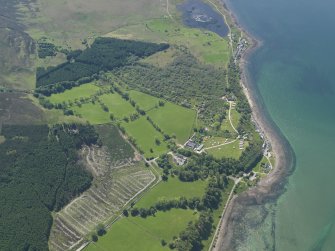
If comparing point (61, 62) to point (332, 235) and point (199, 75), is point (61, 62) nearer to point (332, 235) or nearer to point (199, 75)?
point (199, 75)

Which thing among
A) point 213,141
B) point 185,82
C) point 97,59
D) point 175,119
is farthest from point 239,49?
point 213,141

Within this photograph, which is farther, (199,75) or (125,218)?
(199,75)

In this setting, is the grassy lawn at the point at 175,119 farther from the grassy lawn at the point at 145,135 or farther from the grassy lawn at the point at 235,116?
the grassy lawn at the point at 235,116

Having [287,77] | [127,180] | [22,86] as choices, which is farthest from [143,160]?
[287,77]

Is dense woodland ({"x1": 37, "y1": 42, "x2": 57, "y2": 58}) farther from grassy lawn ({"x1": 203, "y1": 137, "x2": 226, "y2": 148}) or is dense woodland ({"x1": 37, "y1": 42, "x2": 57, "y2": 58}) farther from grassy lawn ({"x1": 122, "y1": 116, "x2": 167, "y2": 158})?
grassy lawn ({"x1": 203, "y1": 137, "x2": 226, "y2": 148})

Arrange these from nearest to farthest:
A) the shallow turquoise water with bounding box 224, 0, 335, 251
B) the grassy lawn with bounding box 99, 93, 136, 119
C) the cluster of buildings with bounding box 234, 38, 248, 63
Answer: the shallow turquoise water with bounding box 224, 0, 335, 251 → the grassy lawn with bounding box 99, 93, 136, 119 → the cluster of buildings with bounding box 234, 38, 248, 63

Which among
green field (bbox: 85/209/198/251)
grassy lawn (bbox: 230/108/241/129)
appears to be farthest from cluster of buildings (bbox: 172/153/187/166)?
grassy lawn (bbox: 230/108/241/129)
